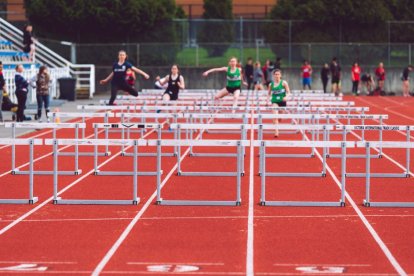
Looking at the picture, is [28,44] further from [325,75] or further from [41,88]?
[325,75]

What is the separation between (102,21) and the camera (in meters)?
52.4

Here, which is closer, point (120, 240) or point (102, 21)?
point (120, 240)

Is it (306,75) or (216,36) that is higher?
(216,36)

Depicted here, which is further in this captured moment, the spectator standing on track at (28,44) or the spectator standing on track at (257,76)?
the spectator standing on track at (257,76)

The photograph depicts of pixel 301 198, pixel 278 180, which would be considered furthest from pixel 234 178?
pixel 301 198

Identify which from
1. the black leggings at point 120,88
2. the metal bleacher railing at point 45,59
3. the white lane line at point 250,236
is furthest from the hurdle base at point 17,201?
the metal bleacher railing at point 45,59

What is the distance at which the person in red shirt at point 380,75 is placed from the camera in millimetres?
49469

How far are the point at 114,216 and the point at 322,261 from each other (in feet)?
11.0

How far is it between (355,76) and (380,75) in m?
1.27

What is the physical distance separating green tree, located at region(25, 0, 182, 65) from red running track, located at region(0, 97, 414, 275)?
37364mm

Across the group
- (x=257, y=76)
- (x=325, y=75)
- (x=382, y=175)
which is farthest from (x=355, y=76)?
(x=382, y=175)

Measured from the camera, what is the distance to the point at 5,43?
4231cm

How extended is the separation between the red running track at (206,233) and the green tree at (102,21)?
37.4 meters

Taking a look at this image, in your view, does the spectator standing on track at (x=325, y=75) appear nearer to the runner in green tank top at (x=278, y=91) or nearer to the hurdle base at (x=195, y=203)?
the runner in green tank top at (x=278, y=91)
